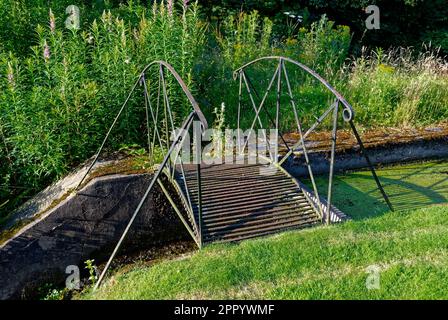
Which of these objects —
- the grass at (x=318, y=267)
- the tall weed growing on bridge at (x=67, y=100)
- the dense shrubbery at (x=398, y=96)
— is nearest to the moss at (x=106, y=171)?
the tall weed growing on bridge at (x=67, y=100)

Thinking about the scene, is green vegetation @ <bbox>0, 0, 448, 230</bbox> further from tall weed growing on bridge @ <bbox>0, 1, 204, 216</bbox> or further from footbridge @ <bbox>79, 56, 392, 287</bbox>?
footbridge @ <bbox>79, 56, 392, 287</bbox>

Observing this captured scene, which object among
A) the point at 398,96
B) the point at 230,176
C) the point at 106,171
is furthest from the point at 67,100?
the point at 398,96

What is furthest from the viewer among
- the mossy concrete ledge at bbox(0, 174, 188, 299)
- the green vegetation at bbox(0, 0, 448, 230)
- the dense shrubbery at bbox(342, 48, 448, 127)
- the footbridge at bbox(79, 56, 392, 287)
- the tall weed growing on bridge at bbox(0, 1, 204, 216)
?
the dense shrubbery at bbox(342, 48, 448, 127)

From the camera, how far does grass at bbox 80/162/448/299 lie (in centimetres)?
309

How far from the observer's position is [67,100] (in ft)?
15.1

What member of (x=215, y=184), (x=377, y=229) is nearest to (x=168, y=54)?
(x=215, y=184)

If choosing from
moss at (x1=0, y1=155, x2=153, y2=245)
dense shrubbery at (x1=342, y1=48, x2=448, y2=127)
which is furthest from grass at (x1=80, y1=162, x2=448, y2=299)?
dense shrubbery at (x1=342, y1=48, x2=448, y2=127)

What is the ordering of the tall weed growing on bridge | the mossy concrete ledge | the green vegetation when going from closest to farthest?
the mossy concrete ledge < the tall weed growing on bridge < the green vegetation

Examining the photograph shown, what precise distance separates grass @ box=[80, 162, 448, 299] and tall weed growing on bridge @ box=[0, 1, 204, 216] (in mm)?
1497

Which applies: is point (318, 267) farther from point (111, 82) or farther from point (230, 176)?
point (111, 82)

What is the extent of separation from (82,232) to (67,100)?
4.37 feet

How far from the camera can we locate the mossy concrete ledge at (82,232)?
398 cm

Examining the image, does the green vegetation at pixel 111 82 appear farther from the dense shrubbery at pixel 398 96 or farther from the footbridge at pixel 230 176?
the footbridge at pixel 230 176
